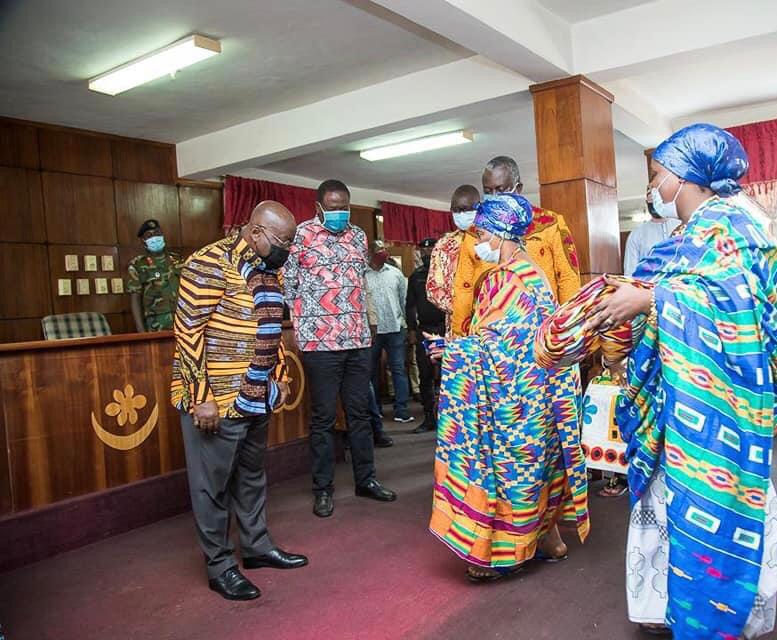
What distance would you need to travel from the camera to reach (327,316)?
124 inches

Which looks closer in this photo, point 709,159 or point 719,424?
point 719,424

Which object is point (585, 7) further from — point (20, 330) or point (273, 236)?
point (20, 330)

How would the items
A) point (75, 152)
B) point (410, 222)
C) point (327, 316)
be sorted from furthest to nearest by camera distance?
point (410, 222) < point (75, 152) < point (327, 316)

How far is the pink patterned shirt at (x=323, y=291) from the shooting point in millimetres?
3137

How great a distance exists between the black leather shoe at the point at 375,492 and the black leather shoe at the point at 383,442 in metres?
1.24

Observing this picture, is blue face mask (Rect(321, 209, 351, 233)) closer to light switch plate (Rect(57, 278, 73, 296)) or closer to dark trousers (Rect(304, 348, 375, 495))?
dark trousers (Rect(304, 348, 375, 495))

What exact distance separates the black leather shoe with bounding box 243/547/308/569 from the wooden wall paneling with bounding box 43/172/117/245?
3.95 meters

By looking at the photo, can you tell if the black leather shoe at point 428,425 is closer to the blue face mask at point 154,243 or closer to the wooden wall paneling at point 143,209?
the blue face mask at point 154,243

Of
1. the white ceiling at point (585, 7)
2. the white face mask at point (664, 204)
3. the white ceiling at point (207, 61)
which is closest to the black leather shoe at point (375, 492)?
the white face mask at point (664, 204)

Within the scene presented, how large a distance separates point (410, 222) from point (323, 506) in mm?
6789

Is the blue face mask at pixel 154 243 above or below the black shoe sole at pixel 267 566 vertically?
above

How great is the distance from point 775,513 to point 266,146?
489cm

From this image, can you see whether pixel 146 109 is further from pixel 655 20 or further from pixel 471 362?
pixel 471 362

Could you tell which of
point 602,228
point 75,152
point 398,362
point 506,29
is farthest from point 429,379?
point 75,152
